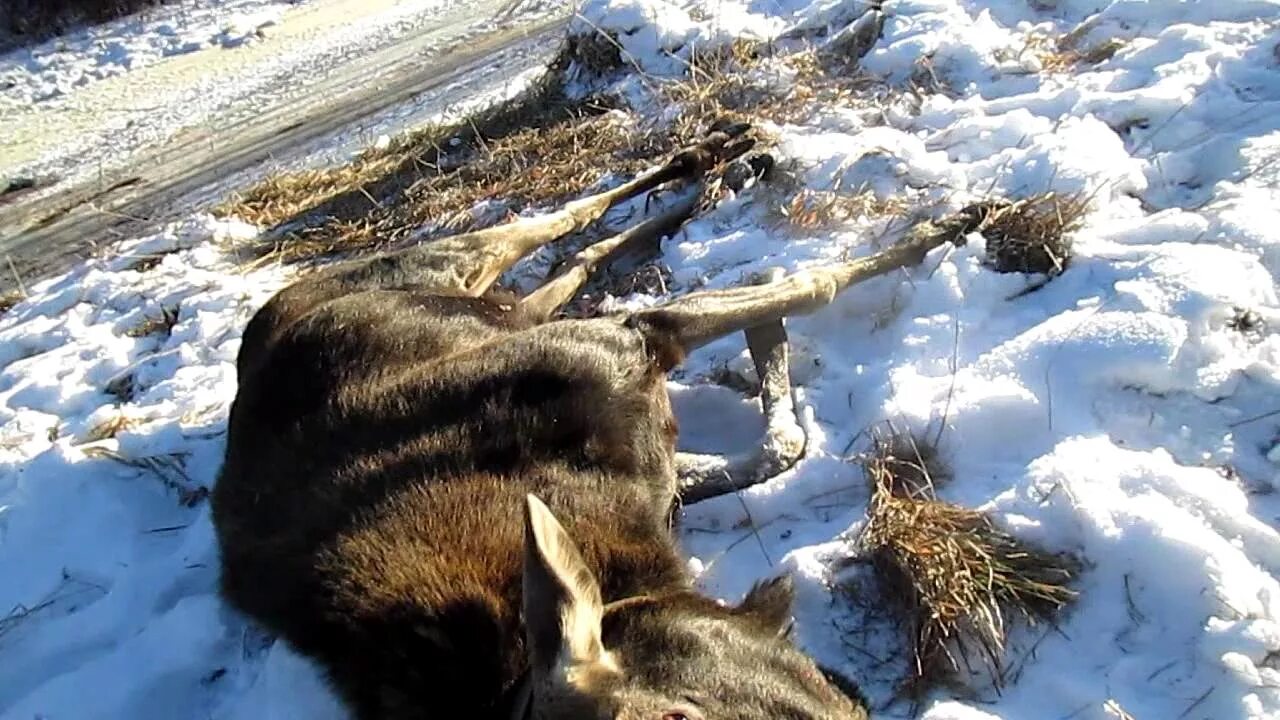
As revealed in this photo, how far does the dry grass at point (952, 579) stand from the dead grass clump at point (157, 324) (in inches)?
155

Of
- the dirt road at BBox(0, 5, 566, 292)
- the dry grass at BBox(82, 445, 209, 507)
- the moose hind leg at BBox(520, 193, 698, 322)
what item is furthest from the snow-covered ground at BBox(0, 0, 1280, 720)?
the dirt road at BBox(0, 5, 566, 292)

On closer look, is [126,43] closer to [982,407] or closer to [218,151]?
[218,151]

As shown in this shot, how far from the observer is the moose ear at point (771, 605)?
296 cm

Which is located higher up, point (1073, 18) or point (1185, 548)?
point (1073, 18)

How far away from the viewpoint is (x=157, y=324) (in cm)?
591

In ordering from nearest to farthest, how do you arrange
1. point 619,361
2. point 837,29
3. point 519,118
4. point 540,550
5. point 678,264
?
point 540,550 < point 619,361 < point 678,264 < point 837,29 < point 519,118

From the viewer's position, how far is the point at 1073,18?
587 cm

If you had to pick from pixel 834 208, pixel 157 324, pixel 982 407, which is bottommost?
pixel 157 324

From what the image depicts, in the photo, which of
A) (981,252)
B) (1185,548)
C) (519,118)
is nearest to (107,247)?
(519,118)

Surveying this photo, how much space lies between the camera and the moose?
8.12 feet

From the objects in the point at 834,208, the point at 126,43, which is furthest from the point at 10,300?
the point at 126,43

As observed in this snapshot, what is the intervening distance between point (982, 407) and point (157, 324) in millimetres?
4243

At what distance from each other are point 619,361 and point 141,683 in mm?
1832

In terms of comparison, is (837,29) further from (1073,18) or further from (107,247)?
(107,247)
